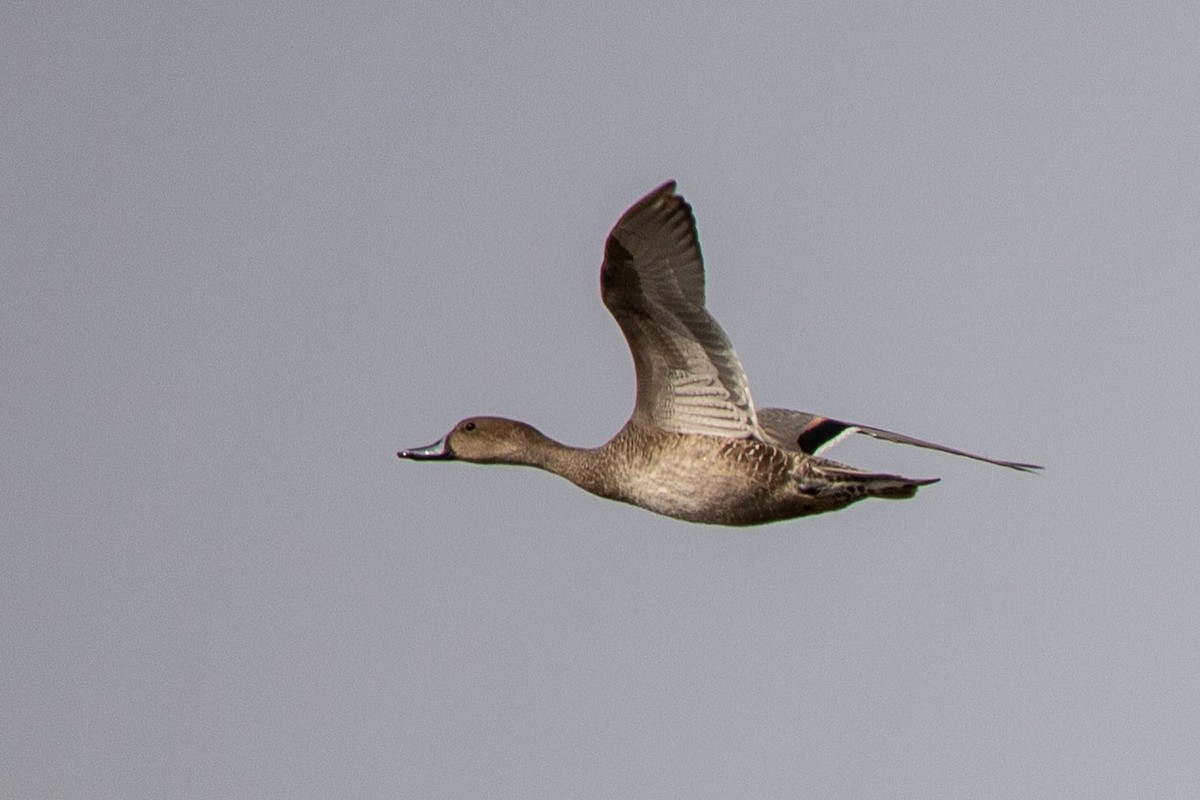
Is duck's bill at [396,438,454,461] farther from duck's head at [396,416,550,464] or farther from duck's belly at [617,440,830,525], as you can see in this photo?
duck's belly at [617,440,830,525]

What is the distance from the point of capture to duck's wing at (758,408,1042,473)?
2019 cm

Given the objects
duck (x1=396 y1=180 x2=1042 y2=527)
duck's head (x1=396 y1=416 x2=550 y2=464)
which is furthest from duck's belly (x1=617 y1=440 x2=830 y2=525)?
duck's head (x1=396 y1=416 x2=550 y2=464)

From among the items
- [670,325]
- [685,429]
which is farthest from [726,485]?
[670,325]

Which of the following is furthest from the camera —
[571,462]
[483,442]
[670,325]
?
[483,442]

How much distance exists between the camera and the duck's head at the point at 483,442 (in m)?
20.8

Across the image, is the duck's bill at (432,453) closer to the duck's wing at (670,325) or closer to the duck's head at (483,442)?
the duck's head at (483,442)

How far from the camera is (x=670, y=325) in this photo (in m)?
18.3

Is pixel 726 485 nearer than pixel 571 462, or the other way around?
pixel 726 485

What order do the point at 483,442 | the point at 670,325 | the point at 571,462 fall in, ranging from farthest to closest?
the point at 483,442
the point at 571,462
the point at 670,325

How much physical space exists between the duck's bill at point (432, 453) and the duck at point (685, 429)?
1.24 meters

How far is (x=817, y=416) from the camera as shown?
21328 mm

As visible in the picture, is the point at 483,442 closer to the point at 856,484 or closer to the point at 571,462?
the point at 571,462

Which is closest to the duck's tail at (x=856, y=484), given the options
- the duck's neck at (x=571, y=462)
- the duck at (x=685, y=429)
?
the duck at (x=685, y=429)

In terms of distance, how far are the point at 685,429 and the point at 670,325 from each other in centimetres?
116
